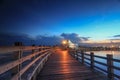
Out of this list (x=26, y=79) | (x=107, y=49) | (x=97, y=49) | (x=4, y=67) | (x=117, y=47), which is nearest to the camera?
(x=4, y=67)

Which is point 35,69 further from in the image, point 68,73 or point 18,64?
point 18,64

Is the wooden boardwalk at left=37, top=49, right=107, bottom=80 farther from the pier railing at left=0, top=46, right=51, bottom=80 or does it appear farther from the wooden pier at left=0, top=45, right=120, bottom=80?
the pier railing at left=0, top=46, right=51, bottom=80

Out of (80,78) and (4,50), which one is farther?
(80,78)

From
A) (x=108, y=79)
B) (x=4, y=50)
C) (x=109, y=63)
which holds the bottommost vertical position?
(x=108, y=79)

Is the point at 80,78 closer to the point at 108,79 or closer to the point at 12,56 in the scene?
the point at 108,79

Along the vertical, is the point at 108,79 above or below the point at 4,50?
below

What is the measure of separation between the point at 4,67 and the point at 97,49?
111598 mm

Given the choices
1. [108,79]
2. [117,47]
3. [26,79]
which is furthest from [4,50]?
[117,47]

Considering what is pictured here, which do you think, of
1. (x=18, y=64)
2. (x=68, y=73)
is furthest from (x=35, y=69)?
(x=18, y=64)

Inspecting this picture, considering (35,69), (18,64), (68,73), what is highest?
(18,64)

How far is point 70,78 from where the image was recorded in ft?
28.8

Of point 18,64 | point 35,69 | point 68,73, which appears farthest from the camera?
point 68,73

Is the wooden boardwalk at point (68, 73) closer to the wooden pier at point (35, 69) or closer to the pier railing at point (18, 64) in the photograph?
the wooden pier at point (35, 69)

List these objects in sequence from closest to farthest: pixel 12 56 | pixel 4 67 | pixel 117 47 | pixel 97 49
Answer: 1. pixel 4 67
2. pixel 12 56
3. pixel 97 49
4. pixel 117 47
